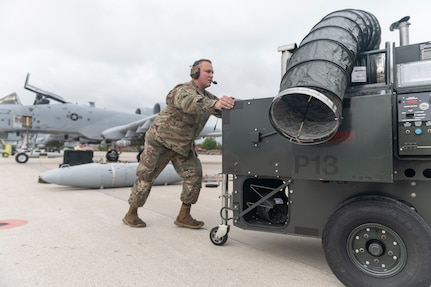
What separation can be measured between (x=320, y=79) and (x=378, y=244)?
1.20 meters

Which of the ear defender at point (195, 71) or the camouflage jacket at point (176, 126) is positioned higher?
the ear defender at point (195, 71)

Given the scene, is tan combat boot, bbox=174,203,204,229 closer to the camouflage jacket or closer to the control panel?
the camouflage jacket

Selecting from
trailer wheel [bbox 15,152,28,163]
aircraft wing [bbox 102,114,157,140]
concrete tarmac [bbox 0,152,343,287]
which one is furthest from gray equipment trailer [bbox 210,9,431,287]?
trailer wheel [bbox 15,152,28,163]

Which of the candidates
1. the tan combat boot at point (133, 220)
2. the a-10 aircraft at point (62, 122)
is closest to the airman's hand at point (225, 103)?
the tan combat boot at point (133, 220)

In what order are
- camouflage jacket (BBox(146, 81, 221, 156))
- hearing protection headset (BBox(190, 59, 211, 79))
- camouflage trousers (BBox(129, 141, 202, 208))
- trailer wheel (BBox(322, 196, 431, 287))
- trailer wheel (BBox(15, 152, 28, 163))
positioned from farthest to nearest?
trailer wheel (BBox(15, 152, 28, 163))
camouflage trousers (BBox(129, 141, 202, 208))
camouflage jacket (BBox(146, 81, 221, 156))
hearing protection headset (BBox(190, 59, 211, 79))
trailer wheel (BBox(322, 196, 431, 287))

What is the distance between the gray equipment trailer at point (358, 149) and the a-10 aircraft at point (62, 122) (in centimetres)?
1369

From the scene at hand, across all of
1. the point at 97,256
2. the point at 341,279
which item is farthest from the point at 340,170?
the point at 97,256

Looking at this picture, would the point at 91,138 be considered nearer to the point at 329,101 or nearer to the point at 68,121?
the point at 68,121

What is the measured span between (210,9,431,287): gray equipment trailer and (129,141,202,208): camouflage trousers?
1.58m

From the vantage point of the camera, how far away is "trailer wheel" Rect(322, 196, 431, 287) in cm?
198

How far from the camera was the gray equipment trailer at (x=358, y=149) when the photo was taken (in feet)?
6.88

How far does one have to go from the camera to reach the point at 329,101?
201 cm

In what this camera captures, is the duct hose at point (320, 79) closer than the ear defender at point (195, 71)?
Yes

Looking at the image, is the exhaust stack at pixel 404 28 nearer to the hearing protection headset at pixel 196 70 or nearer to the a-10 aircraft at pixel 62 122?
the hearing protection headset at pixel 196 70
